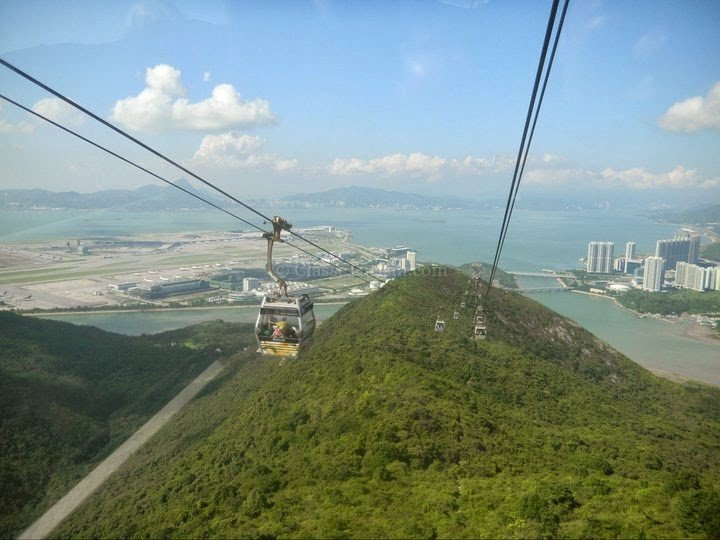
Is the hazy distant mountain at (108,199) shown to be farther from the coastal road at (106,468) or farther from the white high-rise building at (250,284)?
the coastal road at (106,468)

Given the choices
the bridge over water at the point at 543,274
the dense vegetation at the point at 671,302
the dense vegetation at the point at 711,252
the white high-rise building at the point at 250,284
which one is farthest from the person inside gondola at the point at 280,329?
the dense vegetation at the point at 711,252

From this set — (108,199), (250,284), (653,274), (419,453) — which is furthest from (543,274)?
(108,199)

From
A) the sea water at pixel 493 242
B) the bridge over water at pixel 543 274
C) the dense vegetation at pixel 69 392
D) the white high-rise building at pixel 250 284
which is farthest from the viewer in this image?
the bridge over water at pixel 543 274

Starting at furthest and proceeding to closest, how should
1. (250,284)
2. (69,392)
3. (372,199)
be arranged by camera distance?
(372,199) < (250,284) < (69,392)

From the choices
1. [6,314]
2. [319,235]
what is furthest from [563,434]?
[319,235]

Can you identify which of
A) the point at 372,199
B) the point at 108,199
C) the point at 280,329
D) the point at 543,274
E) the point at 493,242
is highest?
the point at 372,199

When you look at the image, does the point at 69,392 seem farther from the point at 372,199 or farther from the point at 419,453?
the point at 372,199
